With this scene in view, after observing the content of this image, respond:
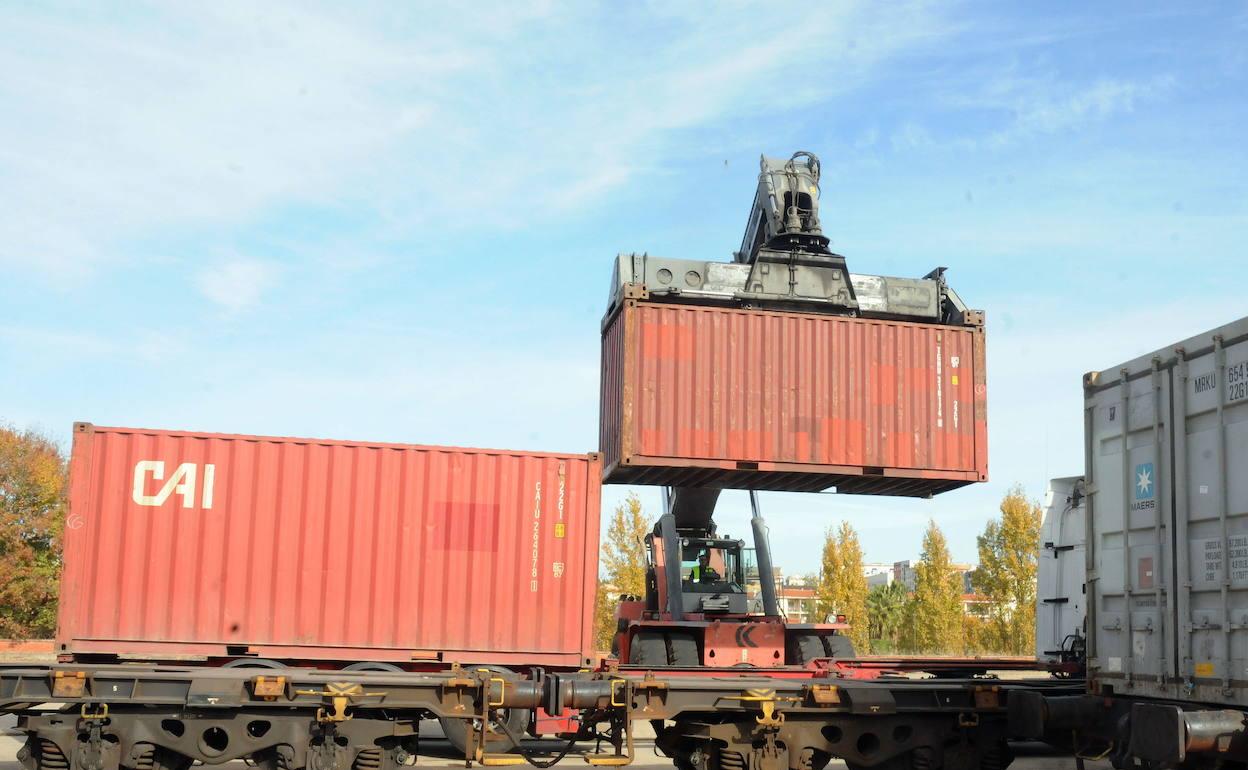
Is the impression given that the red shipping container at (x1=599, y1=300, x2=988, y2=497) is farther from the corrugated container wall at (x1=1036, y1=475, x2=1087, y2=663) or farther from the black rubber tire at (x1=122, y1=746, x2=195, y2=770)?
the black rubber tire at (x1=122, y1=746, x2=195, y2=770)

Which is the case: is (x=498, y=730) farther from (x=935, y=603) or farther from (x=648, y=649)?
(x=935, y=603)

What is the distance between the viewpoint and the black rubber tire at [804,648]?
15.2 metres

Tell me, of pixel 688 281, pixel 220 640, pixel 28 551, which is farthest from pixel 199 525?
pixel 28 551

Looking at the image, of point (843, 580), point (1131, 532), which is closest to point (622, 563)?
point (843, 580)

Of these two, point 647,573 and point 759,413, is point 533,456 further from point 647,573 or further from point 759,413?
point 647,573

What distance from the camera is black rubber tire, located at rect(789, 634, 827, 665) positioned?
1516 cm

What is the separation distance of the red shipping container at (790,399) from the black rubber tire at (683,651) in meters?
2.22

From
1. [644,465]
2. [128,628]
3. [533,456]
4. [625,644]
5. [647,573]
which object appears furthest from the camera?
[647,573]

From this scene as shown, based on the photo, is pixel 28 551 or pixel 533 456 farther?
pixel 28 551

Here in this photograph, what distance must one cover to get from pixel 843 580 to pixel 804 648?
116ft

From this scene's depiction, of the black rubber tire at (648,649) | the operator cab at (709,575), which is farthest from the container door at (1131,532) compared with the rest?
the operator cab at (709,575)

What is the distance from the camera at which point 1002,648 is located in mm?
43406

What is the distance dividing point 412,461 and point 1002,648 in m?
37.1

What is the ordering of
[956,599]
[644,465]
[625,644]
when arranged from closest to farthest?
[644,465], [625,644], [956,599]
